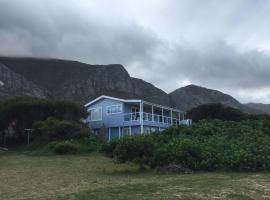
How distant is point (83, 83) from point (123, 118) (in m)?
85.3

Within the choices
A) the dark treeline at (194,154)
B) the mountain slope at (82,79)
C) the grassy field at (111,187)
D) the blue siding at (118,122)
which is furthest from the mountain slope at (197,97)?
the grassy field at (111,187)

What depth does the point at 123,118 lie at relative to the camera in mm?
38906

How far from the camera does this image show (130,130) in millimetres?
38469

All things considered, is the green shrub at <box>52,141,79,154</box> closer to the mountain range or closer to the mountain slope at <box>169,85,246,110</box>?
the mountain range

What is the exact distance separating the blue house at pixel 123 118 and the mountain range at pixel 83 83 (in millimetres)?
65557

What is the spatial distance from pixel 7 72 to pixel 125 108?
76745 mm

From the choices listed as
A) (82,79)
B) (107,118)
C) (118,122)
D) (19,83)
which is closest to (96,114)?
(107,118)

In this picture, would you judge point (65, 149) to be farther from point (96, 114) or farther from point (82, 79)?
point (82, 79)

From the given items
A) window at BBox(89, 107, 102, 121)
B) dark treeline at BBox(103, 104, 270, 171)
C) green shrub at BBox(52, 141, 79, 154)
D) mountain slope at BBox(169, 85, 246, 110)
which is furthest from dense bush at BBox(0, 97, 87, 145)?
mountain slope at BBox(169, 85, 246, 110)

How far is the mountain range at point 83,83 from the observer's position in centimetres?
11219

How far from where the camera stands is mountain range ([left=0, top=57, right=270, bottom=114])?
112 metres

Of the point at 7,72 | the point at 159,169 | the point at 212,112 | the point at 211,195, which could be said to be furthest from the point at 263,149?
the point at 7,72

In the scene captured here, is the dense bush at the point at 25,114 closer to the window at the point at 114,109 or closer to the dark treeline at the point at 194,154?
the window at the point at 114,109

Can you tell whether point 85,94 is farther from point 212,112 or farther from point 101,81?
point 212,112
